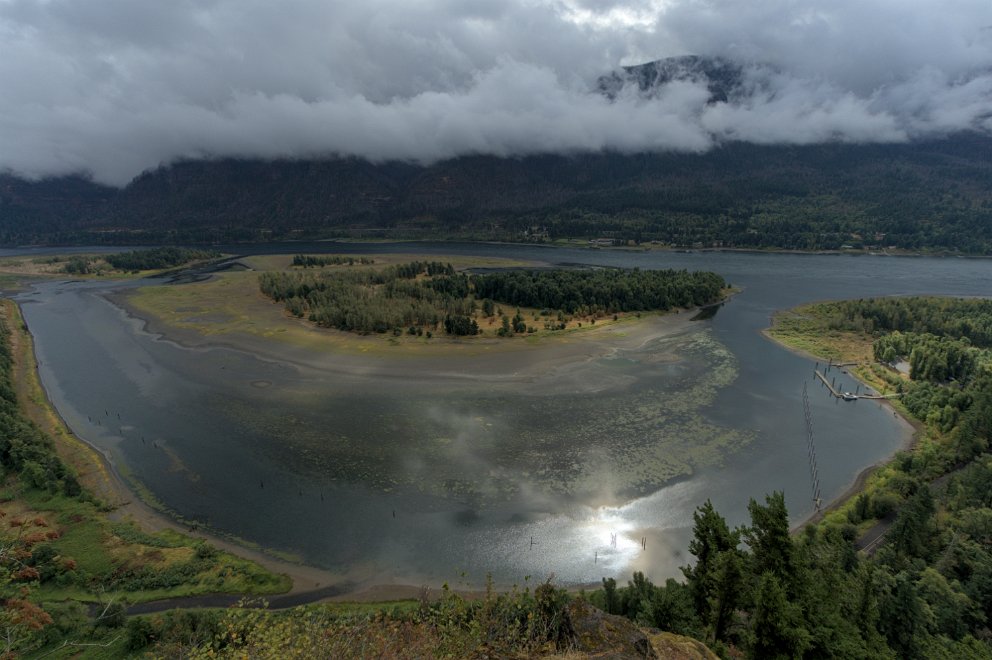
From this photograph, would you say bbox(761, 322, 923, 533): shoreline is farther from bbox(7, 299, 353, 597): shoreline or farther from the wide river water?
bbox(7, 299, 353, 597): shoreline

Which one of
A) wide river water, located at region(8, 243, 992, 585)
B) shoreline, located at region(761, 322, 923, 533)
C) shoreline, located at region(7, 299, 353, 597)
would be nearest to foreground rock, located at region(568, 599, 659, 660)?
wide river water, located at region(8, 243, 992, 585)

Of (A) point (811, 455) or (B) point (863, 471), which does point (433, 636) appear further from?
(B) point (863, 471)

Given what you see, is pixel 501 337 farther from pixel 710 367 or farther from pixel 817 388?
pixel 817 388

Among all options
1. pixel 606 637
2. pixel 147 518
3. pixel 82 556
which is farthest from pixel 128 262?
pixel 606 637

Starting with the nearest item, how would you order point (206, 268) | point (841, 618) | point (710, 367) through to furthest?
point (841, 618), point (710, 367), point (206, 268)

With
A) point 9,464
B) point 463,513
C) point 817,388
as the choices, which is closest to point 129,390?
point 9,464
